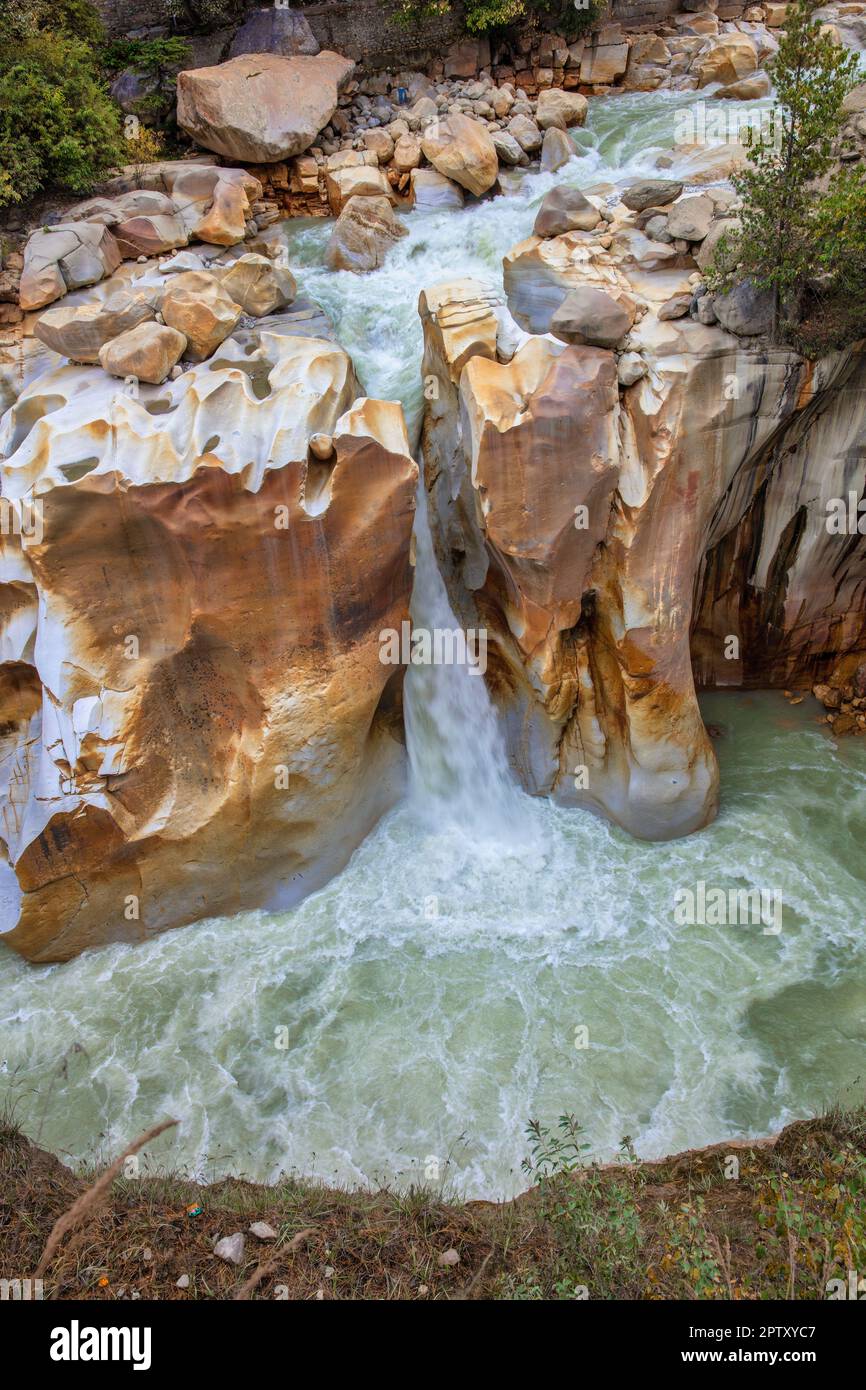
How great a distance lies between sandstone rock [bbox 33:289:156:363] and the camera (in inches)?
340

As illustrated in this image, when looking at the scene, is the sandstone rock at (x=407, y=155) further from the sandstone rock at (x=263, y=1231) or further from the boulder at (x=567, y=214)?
the sandstone rock at (x=263, y=1231)

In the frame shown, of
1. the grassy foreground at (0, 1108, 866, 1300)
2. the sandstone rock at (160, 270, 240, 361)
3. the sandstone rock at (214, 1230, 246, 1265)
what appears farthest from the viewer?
the sandstone rock at (160, 270, 240, 361)

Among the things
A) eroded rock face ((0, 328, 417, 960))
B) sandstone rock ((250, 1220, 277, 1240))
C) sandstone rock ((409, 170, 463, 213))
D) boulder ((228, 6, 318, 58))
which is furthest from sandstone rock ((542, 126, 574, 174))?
sandstone rock ((250, 1220, 277, 1240))

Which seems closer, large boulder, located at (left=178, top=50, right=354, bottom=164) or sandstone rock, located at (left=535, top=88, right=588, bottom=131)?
large boulder, located at (left=178, top=50, right=354, bottom=164)

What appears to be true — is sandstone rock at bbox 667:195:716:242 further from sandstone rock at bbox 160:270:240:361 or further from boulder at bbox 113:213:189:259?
boulder at bbox 113:213:189:259

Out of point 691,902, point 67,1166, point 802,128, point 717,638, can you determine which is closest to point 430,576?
point 717,638

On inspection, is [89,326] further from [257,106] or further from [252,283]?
[257,106]

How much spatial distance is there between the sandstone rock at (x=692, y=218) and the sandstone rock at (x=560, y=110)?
18.7 feet

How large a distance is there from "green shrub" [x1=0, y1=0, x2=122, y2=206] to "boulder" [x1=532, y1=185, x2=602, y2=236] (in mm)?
6268

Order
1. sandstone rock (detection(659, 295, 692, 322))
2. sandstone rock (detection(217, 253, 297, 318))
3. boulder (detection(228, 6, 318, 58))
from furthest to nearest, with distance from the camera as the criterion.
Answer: boulder (detection(228, 6, 318, 58))
sandstone rock (detection(217, 253, 297, 318))
sandstone rock (detection(659, 295, 692, 322))

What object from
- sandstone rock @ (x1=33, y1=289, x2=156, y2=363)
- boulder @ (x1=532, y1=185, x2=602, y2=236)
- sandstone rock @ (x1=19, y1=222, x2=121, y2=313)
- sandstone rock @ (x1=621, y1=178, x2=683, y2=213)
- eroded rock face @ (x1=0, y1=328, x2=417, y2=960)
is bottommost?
eroded rock face @ (x1=0, y1=328, x2=417, y2=960)

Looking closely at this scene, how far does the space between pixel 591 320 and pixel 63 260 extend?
6.24 metres

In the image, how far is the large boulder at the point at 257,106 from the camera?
1284 cm
